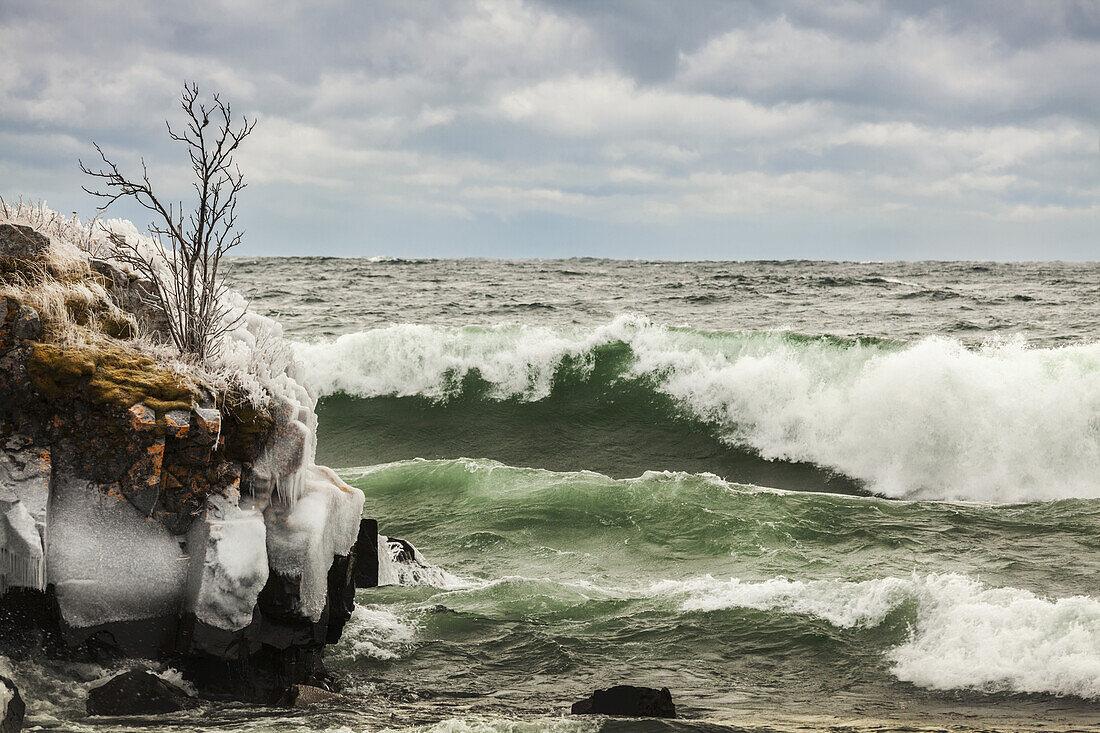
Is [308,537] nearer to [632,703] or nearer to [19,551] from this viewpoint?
[19,551]

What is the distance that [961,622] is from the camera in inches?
283

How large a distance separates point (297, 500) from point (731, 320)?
62.5 ft

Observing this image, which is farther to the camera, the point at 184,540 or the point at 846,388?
the point at 846,388

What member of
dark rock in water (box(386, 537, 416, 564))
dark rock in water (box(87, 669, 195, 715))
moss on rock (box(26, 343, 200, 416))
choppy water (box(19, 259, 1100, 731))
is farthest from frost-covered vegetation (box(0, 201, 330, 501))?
dark rock in water (box(386, 537, 416, 564))

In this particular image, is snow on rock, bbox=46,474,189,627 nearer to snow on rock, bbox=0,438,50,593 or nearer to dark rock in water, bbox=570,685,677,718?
snow on rock, bbox=0,438,50,593

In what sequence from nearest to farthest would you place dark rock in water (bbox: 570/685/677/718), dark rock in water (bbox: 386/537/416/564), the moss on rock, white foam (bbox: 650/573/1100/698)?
dark rock in water (bbox: 570/685/677/718) < the moss on rock < white foam (bbox: 650/573/1100/698) < dark rock in water (bbox: 386/537/416/564)

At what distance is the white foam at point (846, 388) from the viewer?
45.6 ft

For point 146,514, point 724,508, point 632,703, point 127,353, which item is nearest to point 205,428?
point 146,514

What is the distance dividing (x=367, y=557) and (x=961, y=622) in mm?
4772

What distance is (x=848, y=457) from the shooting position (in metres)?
15.0

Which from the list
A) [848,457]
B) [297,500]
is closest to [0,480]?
[297,500]

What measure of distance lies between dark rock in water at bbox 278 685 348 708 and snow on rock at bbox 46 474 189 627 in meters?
0.85

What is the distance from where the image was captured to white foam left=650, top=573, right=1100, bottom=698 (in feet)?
21.0

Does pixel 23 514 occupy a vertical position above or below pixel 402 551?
above
